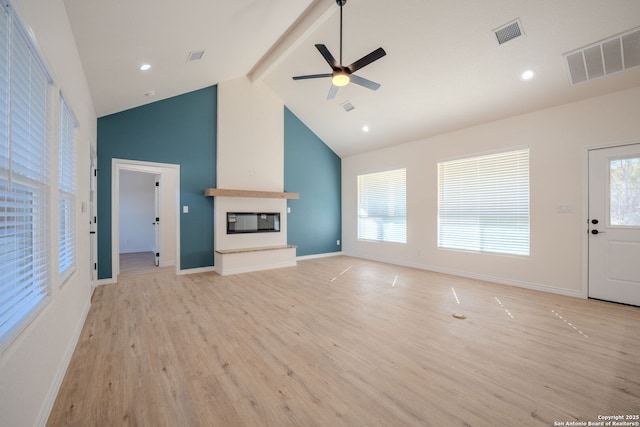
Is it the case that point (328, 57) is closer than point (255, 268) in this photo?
Yes

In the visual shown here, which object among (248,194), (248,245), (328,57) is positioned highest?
(328,57)

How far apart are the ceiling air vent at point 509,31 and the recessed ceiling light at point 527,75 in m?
0.62

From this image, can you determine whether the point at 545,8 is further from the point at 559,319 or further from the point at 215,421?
the point at 215,421

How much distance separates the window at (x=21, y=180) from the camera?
1161 mm

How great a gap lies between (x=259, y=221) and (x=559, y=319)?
5018mm

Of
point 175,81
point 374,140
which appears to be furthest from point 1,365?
point 374,140

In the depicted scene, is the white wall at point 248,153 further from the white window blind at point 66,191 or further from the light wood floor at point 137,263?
the white window blind at point 66,191

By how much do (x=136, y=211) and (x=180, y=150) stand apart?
4113 mm

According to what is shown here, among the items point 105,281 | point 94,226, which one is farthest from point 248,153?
point 105,281

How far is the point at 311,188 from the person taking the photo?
6.97 m

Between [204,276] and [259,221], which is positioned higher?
[259,221]

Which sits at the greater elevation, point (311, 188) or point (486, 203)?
point (311, 188)

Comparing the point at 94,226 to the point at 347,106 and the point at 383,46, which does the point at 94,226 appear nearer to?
the point at 347,106

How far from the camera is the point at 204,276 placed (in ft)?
16.4
